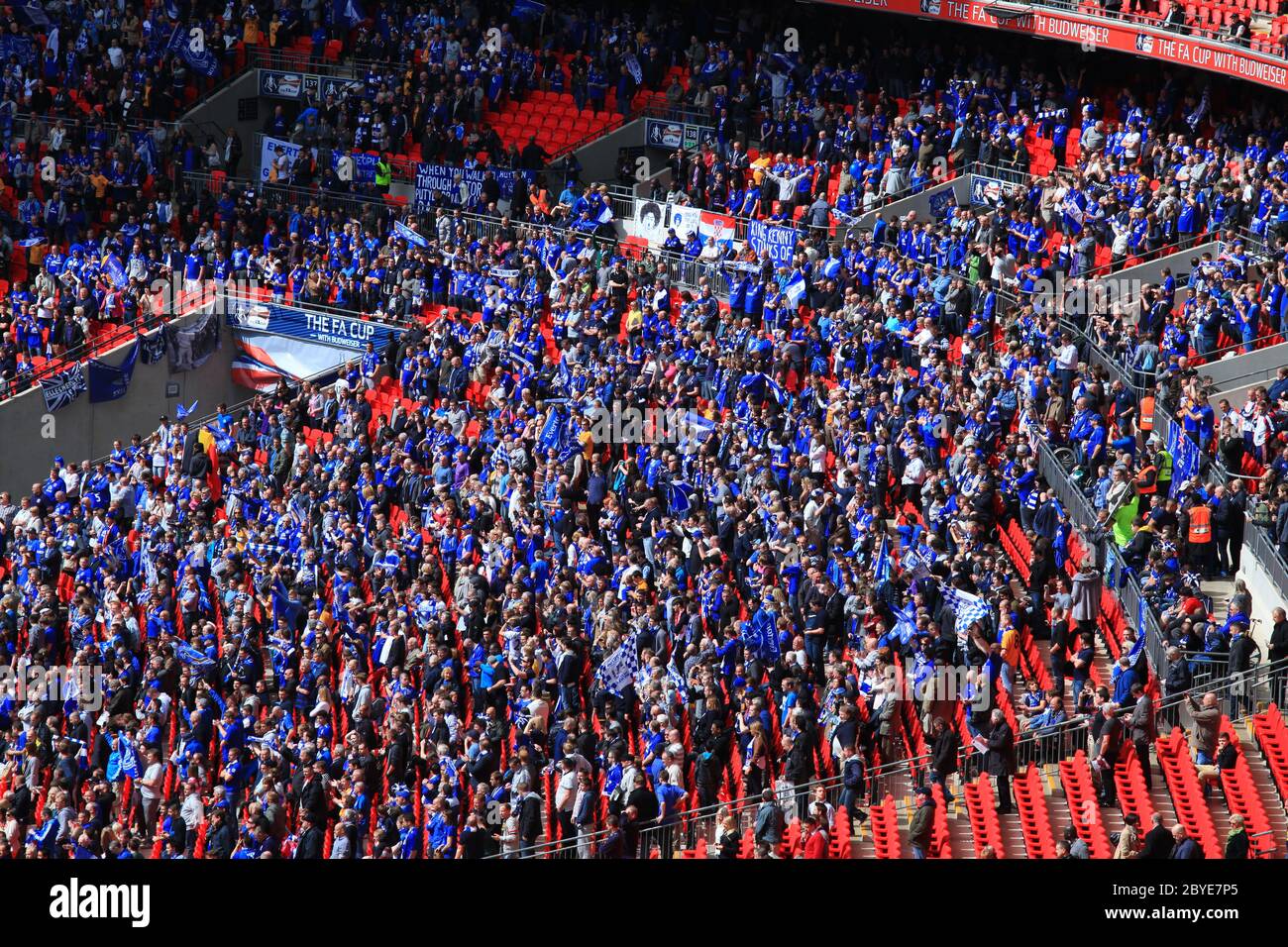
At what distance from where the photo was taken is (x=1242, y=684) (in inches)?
693

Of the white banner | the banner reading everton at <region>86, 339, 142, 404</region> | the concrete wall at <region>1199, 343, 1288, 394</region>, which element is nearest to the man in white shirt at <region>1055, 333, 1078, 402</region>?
the concrete wall at <region>1199, 343, 1288, 394</region>

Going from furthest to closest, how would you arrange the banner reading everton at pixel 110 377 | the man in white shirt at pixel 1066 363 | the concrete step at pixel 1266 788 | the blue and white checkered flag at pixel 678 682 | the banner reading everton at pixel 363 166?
the banner reading everton at pixel 363 166
the banner reading everton at pixel 110 377
the man in white shirt at pixel 1066 363
the blue and white checkered flag at pixel 678 682
the concrete step at pixel 1266 788

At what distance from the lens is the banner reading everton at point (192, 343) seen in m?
33.6

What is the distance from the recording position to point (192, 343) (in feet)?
110

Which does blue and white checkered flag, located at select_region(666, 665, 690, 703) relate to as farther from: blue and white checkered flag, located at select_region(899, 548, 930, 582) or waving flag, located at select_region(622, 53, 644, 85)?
waving flag, located at select_region(622, 53, 644, 85)

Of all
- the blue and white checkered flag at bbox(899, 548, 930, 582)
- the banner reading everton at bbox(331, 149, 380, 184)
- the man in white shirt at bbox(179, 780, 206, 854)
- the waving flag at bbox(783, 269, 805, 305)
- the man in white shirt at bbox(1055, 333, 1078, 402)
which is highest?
the banner reading everton at bbox(331, 149, 380, 184)

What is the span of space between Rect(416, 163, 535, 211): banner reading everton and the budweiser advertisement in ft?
23.4

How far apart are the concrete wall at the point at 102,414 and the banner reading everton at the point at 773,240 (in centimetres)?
924

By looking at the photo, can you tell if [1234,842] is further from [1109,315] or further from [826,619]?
[1109,315]

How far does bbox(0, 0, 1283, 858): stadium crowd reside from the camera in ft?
60.1

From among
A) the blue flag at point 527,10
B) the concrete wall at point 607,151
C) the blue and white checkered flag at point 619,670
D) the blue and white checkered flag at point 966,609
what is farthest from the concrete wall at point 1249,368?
the blue flag at point 527,10

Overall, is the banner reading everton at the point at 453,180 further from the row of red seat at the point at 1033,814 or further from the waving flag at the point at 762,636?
the row of red seat at the point at 1033,814

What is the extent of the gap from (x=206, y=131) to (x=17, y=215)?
491cm
